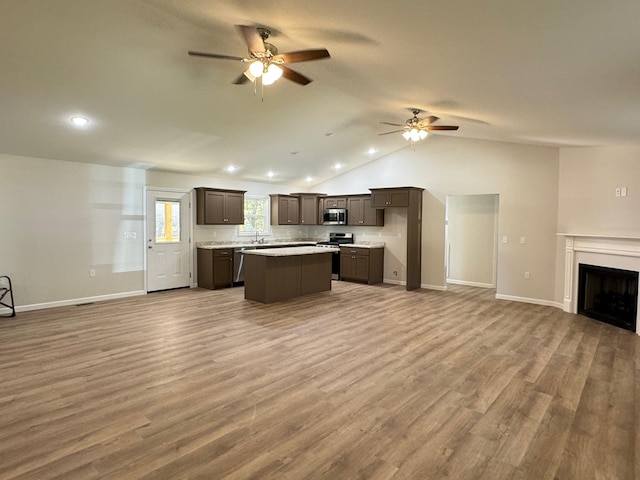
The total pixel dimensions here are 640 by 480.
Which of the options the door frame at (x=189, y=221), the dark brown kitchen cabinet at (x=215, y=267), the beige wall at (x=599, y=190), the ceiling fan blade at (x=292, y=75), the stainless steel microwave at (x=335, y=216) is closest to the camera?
the ceiling fan blade at (x=292, y=75)

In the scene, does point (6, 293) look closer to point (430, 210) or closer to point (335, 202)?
point (335, 202)

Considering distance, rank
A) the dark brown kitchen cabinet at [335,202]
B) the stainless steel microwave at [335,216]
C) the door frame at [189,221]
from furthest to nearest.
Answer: the dark brown kitchen cabinet at [335,202] < the stainless steel microwave at [335,216] < the door frame at [189,221]

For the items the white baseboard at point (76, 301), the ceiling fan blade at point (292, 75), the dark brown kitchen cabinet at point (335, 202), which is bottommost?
the white baseboard at point (76, 301)

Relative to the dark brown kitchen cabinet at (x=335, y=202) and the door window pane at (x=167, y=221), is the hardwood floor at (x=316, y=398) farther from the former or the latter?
the dark brown kitchen cabinet at (x=335, y=202)

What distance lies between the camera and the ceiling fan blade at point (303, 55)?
2.67 metres

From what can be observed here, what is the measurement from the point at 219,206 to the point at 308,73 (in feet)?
15.1

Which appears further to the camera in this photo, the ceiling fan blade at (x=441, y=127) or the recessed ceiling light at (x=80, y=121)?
the ceiling fan blade at (x=441, y=127)

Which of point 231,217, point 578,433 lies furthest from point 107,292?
point 578,433

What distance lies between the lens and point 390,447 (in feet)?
7.39

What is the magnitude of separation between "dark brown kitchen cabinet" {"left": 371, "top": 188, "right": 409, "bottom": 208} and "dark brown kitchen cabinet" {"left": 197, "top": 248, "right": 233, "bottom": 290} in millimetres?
3582

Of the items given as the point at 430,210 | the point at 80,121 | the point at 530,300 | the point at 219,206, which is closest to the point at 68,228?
the point at 80,121

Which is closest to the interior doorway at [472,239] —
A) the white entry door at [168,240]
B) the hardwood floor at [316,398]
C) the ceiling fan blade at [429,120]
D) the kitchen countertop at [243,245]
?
the hardwood floor at [316,398]

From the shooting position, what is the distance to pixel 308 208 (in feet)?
31.4

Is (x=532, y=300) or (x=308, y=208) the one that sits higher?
(x=308, y=208)
